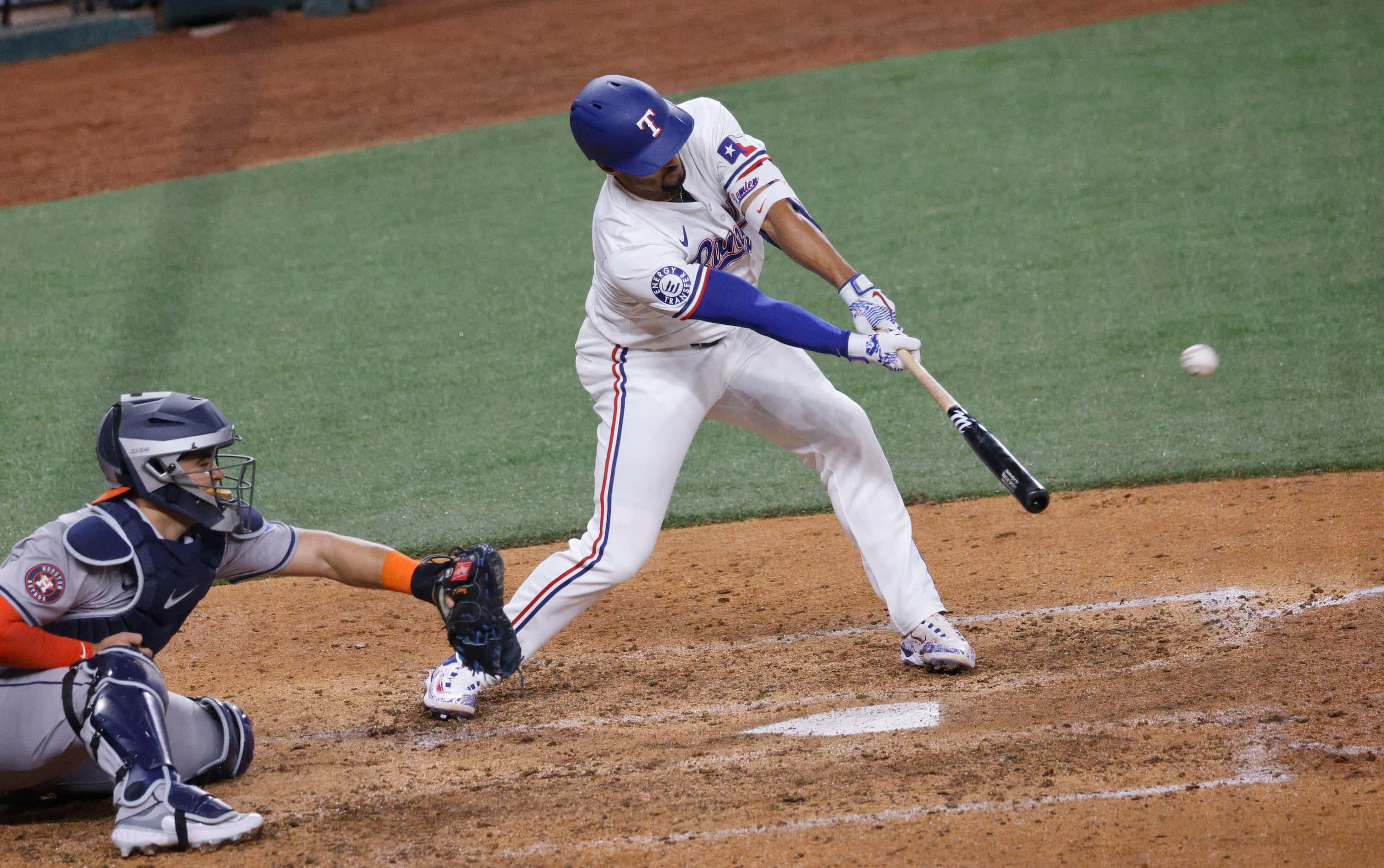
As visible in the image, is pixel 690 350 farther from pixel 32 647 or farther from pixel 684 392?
pixel 32 647

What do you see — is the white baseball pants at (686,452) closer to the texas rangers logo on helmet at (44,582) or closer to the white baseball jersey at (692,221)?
the white baseball jersey at (692,221)

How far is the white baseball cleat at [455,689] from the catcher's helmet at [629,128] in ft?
4.99

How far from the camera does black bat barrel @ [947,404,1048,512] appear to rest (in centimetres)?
363

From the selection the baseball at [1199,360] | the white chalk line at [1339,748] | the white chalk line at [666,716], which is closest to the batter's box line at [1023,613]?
the white chalk line at [666,716]

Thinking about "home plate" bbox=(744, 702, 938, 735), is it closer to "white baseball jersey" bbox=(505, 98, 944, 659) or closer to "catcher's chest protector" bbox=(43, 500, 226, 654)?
"white baseball jersey" bbox=(505, 98, 944, 659)

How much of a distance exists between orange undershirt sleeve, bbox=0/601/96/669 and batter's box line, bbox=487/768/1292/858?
3.79 feet

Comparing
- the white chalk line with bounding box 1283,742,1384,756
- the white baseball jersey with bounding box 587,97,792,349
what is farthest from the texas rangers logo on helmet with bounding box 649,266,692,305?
the white chalk line with bounding box 1283,742,1384,756

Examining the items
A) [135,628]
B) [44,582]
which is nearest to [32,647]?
[44,582]

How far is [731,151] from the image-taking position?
3.91 metres

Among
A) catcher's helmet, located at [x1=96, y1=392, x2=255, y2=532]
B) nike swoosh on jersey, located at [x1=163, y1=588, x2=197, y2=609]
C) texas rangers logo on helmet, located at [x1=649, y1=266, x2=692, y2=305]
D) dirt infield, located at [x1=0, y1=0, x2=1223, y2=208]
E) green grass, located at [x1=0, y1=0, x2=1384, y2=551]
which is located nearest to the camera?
catcher's helmet, located at [x1=96, y1=392, x2=255, y2=532]

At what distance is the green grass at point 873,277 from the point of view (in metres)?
6.04

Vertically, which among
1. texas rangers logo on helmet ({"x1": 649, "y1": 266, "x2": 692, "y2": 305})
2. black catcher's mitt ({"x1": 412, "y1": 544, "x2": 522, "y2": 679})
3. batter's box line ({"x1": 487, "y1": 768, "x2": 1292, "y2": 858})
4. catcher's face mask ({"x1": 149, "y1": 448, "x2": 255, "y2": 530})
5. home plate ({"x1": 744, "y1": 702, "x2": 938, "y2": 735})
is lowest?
home plate ({"x1": 744, "y1": 702, "x2": 938, "y2": 735})

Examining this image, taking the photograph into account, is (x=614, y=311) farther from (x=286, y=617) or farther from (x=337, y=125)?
(x=337, y=125)

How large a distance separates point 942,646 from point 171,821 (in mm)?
2150
